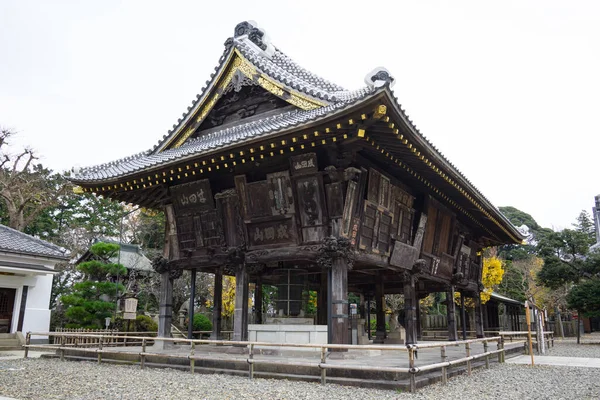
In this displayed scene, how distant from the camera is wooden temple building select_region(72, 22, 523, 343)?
11.5 meters

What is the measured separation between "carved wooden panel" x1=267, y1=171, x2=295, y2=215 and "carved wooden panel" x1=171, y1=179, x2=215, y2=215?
249 cm

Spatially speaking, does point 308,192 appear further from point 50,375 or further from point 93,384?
point 50,375

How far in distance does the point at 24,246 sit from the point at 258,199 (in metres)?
15.7

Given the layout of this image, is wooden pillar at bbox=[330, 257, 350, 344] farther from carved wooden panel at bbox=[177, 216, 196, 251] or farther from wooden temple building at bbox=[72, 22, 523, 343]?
carved wooden panel at bbox=[177, 216, 196, 251]

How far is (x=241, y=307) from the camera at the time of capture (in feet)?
43.0

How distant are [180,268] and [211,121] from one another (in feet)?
17.4

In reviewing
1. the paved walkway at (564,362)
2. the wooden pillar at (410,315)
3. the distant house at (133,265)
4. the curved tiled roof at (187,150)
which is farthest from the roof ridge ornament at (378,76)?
the distant house at (133,265)

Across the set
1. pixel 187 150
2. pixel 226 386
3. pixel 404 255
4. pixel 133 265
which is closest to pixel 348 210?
pixel 404 255

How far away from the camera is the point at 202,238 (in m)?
14.8

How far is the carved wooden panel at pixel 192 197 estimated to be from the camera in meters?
14.4

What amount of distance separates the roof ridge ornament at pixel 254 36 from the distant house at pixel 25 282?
571 inches

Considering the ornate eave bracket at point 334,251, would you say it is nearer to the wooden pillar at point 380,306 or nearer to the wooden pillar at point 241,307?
the wooden pillar at point 241,307

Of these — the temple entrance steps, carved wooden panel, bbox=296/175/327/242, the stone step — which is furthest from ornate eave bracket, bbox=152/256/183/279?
the stone step

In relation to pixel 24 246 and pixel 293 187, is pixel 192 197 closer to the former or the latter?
pixel 293 187
